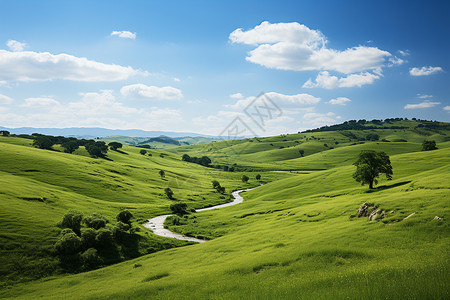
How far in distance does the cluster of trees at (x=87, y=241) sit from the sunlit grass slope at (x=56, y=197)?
2393 mm

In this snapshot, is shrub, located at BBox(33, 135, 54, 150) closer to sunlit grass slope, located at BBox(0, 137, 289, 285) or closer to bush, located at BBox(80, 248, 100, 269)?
sunlit grass slope, located at BBox(0, 137, 289, 285)

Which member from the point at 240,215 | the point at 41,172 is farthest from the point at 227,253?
the point at 41,172

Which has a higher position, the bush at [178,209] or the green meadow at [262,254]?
the green meadow at [262,254]

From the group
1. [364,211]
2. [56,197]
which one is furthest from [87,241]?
[364,211]

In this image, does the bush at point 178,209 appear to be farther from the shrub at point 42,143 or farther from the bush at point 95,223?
the shrub at point 42,143

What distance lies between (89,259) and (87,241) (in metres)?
5.45

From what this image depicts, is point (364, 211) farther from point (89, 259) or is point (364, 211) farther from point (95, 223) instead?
point (95, 223)

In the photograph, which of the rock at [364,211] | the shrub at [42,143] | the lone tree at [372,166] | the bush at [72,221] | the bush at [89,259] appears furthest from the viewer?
the shrub at [42,143]

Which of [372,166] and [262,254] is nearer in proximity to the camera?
[262,254]

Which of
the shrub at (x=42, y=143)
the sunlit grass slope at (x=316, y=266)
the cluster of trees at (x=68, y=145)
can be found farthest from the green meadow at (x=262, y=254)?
the cluster of trees at (x=68, y=145)

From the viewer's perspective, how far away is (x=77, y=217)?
56.5m

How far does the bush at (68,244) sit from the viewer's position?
4728 cm

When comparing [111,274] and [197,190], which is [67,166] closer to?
[197,190]

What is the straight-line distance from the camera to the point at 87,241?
50.6m
